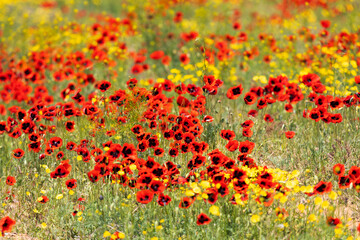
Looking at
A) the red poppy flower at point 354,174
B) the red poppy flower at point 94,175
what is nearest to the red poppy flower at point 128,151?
the red poppy flower at point 94,175

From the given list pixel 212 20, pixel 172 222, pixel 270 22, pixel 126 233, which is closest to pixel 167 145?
pixel 172 222

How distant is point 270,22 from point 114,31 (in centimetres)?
311

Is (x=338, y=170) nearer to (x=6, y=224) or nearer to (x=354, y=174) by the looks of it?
(x=354, y=174)

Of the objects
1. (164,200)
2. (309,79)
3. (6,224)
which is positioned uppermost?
(309,79)

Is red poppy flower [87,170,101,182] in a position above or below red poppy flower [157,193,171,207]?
above

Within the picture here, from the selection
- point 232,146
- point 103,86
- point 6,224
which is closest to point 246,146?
point 232,146

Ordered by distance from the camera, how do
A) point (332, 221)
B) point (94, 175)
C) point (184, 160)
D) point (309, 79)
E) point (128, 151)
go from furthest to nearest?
point (309, 79)
point (184, 160)
point (128, 151)
point (94, 175)
point (332, 221)

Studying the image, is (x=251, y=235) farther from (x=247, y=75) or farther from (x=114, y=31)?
(x=114, y=31)

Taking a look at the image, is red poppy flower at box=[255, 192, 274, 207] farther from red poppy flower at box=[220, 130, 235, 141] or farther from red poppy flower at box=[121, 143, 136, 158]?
red poppy flower at box=[121, 143, 136, 158]

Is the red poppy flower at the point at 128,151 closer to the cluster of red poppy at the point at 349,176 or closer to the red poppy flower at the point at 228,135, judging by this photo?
the red poppy flower at the point at 228,135

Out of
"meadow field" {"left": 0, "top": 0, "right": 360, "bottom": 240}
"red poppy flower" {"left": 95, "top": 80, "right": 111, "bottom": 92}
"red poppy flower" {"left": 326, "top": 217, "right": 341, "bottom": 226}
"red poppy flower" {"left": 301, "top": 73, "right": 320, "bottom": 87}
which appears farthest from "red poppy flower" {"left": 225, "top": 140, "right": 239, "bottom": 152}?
"red poppy flower" {"left": 95, "top": 80, "right": 111, "bottom": 92}

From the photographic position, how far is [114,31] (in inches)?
271

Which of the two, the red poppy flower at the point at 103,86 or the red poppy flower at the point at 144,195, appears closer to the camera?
the red poppy flower at the point at 144,195

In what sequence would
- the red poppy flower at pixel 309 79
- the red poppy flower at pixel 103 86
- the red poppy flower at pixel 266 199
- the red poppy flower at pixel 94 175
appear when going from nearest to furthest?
the red poppy flower at pixel 266 199, the red poppy flower at pixel 94 175, the red poppy flower at pixel 103 86, the red poppy flower at pixel 309 79
